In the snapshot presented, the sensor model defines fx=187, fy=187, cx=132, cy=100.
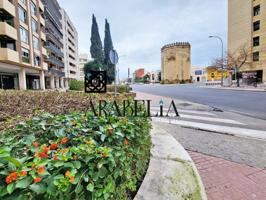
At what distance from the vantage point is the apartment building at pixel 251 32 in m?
34.2

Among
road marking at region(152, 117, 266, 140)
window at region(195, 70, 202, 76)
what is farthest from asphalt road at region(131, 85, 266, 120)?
window at region(195, 70, 202, 76)

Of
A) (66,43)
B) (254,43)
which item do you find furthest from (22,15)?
(254,43)

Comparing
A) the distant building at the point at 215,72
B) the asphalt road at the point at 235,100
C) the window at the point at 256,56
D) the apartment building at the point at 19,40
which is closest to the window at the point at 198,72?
the distant building at the point at 215,72

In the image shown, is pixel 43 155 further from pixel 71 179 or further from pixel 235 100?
pixel 235 100

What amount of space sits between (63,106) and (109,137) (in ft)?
11.0

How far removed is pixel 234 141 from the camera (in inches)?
195

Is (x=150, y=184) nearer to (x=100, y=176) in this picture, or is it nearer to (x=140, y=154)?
(x=140, y=154)

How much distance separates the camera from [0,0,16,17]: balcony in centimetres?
1760

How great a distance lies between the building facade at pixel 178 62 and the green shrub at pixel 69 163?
243ft

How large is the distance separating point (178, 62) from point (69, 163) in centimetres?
7687

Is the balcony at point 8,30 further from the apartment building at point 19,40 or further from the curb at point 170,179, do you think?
the curb at point 170,179

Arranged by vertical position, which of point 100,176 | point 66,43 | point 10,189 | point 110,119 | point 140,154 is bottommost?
point 140,154

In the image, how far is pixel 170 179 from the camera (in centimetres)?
252

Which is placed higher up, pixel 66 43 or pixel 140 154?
pixel 66 43
